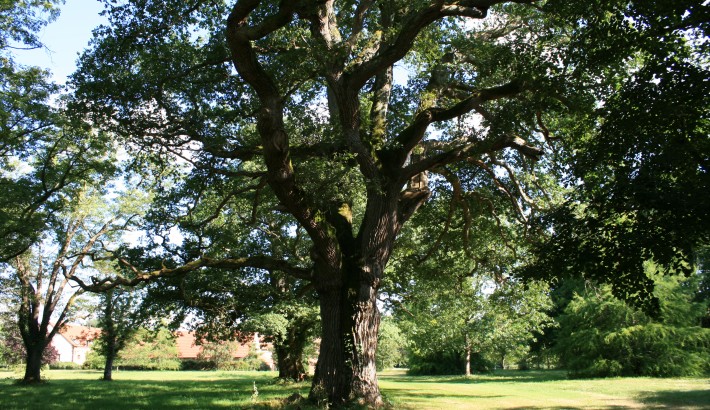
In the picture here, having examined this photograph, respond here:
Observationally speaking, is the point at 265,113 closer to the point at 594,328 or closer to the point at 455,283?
the point at 455,283

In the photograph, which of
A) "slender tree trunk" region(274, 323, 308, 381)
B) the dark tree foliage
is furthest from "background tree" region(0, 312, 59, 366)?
the dark tree foliage

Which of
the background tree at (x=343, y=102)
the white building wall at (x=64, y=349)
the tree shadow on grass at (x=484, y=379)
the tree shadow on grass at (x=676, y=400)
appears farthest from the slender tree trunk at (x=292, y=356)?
the white building wall at (x=64, y=349)

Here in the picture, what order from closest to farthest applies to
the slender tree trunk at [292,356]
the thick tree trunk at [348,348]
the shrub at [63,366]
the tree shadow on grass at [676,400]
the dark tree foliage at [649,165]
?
the dark tree foliage at [649,165], the thick tree trunk at [348,348], the tree shadow on grass at [676,400], the slender tree trunk at [292,356], the shrub at [63,366]

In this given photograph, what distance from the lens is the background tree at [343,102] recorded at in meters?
9.62

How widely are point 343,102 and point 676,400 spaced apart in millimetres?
13176

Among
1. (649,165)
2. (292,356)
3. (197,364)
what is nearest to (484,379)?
(292,356)

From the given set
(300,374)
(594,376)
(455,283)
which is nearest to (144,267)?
(455,283)

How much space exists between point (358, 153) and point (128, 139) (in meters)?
5.33

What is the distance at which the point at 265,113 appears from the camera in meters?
8.80

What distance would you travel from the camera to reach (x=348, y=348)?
11.5m

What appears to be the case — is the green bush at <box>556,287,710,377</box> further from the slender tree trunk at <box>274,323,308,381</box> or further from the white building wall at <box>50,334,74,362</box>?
the white building wall at <box>50,334,74,362</box>

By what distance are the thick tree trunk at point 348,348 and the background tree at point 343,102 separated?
1.2 inches

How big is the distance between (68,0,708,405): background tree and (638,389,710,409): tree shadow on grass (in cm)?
633

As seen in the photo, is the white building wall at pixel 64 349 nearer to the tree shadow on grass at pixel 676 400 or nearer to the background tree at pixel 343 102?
the background tree at pixel 343 102
